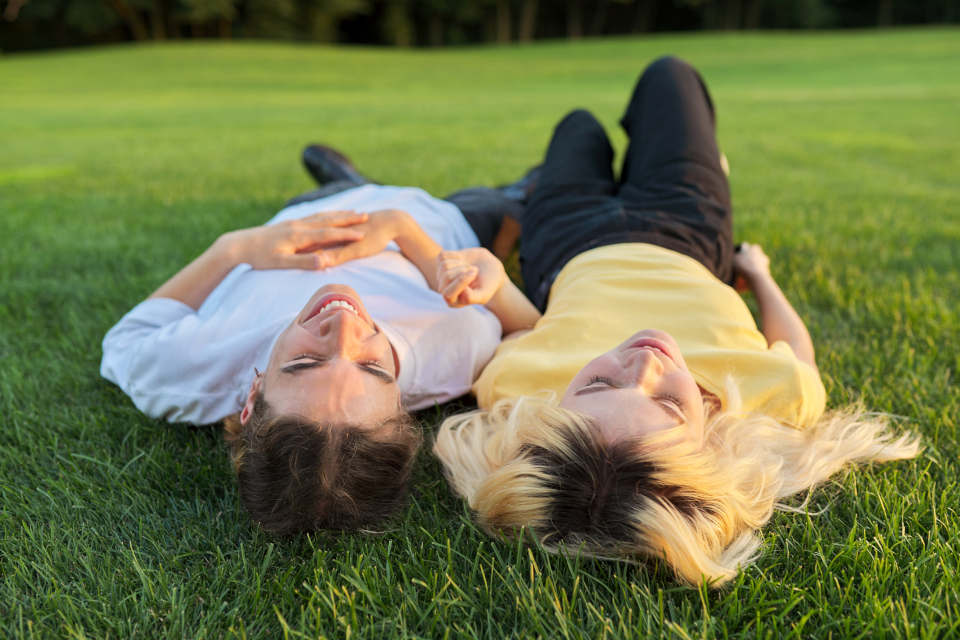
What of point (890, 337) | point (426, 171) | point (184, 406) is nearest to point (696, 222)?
point (890, 337)

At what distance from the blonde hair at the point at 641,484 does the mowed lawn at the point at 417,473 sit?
6 centimetres

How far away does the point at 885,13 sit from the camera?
146 ft

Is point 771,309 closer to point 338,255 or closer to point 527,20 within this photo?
point 338,255

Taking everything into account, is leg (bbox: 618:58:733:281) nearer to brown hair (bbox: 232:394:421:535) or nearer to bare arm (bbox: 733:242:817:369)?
bare arm (bbox: 733:242:817:369)

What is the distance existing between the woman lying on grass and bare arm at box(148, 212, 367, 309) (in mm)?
539

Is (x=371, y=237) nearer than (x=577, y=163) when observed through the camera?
Yes

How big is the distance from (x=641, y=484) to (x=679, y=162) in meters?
1.98

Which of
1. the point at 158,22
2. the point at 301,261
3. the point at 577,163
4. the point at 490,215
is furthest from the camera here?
the point at 158,22

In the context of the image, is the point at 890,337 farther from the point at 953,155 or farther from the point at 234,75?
the point at 234,75

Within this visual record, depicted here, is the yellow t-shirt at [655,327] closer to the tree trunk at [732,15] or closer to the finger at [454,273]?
the finger at [454,273]

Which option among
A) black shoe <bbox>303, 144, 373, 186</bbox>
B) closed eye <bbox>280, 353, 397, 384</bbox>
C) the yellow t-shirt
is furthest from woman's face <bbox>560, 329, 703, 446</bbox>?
black shoe <bbox>303, 144, 373, 186</bbox>

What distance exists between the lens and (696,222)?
2.79 m

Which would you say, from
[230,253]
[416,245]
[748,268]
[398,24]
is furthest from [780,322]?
[398,24]

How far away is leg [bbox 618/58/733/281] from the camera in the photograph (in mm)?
2818
